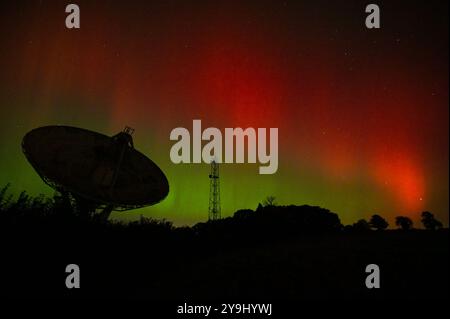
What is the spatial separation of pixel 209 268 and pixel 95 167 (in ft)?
40.3

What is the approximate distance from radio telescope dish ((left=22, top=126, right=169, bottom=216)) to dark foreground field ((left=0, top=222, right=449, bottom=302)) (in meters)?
5.61

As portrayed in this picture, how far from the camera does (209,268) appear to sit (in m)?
14.5

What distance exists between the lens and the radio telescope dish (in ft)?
66.9

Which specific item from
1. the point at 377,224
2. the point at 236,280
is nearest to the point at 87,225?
the point at 236,280

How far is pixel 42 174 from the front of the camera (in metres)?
19.8

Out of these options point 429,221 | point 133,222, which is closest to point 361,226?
point 429,221

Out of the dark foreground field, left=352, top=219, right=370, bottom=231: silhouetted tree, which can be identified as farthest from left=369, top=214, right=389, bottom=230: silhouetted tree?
the dark foreground field

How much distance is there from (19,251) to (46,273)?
1022 millimetres

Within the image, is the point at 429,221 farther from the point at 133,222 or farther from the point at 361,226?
the point at 133,222

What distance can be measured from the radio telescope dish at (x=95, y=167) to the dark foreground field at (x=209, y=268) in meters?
5.61

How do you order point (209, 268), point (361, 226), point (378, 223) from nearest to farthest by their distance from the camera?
point (209, 268), point (361, 226), point (378, 223)

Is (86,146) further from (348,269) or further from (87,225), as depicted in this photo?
(348,269)

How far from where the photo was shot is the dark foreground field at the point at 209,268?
10.5 metres
